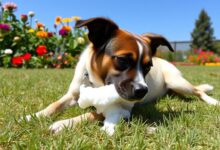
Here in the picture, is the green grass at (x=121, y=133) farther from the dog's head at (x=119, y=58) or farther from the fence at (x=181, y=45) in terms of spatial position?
the fence at (x=181, y=45)

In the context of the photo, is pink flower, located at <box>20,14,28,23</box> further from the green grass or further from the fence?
the fence

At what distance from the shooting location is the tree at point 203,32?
53.7 m

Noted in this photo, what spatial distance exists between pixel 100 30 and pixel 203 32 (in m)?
55.0

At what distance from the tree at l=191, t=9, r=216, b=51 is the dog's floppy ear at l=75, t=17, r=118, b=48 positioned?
5102 centimetres

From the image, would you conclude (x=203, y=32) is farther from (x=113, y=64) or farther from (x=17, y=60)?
(x=113, y=64)

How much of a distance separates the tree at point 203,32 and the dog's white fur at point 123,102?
162 ft

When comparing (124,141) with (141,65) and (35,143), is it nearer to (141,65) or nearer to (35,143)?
(35,143)

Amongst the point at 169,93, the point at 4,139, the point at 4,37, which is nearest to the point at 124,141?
the point at 4,139

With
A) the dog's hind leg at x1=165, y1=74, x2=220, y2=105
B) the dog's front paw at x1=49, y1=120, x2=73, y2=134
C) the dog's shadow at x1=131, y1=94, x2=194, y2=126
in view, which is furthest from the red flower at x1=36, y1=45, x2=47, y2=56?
the dog's front paw at x1=49, y1=120, x2=73, y2=134

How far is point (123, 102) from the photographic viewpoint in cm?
304

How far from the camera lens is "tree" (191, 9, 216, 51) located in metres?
53.7

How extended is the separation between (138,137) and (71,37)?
39.9ft

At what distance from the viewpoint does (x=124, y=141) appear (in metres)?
2.43

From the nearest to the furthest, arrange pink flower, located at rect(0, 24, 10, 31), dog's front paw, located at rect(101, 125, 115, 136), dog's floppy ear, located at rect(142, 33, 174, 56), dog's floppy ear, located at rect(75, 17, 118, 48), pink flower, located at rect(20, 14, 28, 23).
Answer: dog's front paw, located at rect(101, 125, 115, 136), dog's floppy ear, located at rect(75, 17, 118, 48), dog's floppy ear, located at rect(142, 33, 174, 56), pink flower, located at rect(0, 24, 10, 31), pink flower, located at rect(20, 14, 28, 23)
